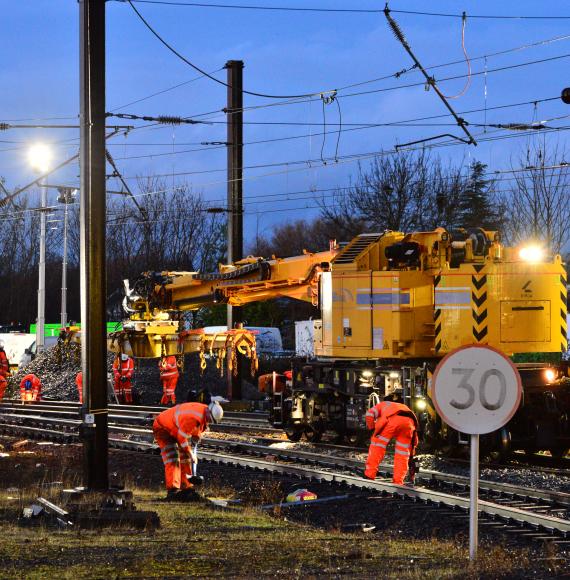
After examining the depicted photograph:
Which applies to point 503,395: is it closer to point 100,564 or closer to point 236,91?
point 100,564

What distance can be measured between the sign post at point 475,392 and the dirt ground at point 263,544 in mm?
751

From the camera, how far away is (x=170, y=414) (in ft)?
42.8

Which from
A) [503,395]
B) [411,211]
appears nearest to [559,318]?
[503,395]

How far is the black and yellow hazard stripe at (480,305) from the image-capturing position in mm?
16328

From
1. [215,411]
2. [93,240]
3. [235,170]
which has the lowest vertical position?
[215,411]

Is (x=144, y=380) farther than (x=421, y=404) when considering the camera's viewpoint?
Yes

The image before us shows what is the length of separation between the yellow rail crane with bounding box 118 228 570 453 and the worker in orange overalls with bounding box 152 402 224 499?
4.51m

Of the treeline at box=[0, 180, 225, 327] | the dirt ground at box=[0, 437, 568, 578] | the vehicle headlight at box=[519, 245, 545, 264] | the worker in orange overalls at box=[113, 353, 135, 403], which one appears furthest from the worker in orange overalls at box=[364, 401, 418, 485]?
the treeline at box=[0, 180, 225, 327]

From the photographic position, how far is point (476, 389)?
8.79 metres

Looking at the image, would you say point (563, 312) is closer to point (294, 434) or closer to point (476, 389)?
point (294, 434)

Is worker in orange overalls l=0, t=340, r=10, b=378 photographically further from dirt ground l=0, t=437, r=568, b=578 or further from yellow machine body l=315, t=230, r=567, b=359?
dirt ground l=0, t=437, r=568, b=578

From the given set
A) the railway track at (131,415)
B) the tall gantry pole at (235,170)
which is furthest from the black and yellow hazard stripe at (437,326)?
the tall gantry pole at (235,170)

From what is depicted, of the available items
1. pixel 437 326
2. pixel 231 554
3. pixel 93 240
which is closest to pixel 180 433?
pixel 93 240

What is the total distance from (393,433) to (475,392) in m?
5.55
